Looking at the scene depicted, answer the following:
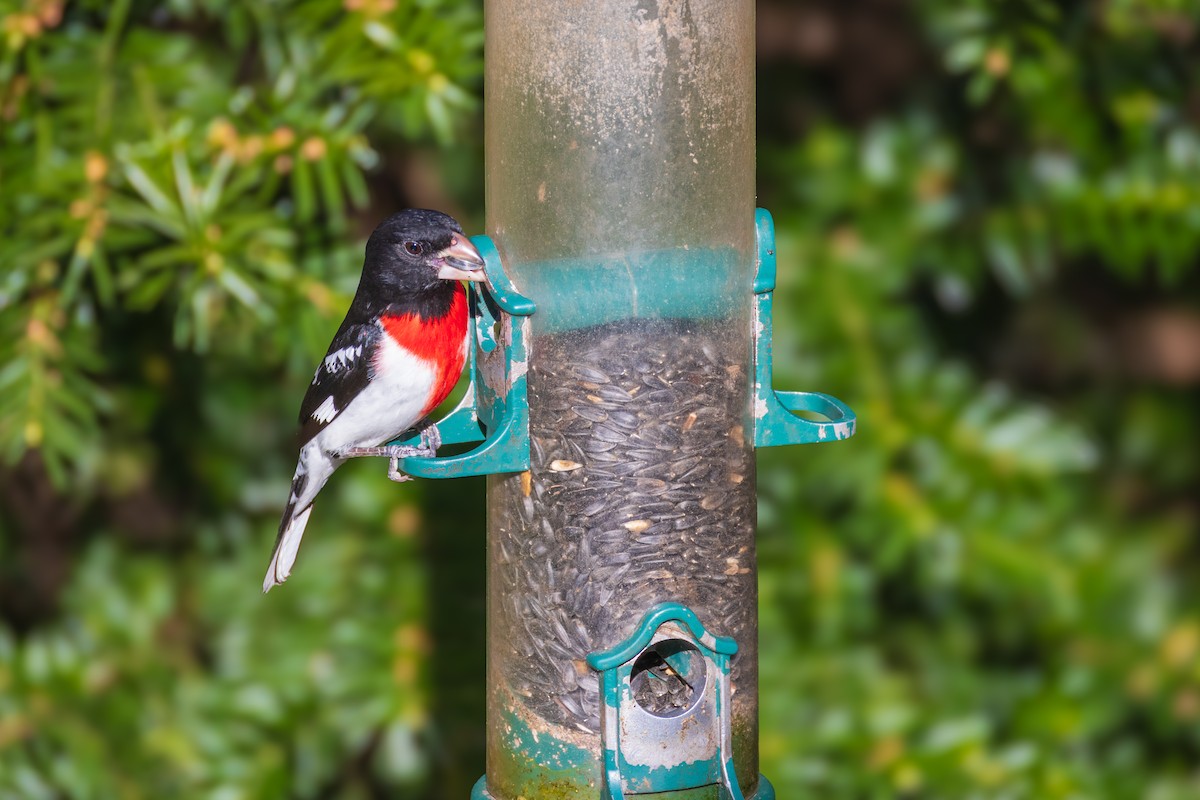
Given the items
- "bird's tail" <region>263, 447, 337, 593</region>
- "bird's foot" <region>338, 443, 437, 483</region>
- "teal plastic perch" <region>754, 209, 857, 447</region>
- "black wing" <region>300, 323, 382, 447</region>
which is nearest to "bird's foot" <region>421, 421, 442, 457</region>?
"bird's foot" <region>338, 443, 437, 483</region>

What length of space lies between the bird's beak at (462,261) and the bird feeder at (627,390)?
3 cm

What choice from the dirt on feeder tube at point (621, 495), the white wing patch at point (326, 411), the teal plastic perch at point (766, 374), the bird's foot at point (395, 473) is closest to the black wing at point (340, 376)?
the white wing patch at point (326, 411)

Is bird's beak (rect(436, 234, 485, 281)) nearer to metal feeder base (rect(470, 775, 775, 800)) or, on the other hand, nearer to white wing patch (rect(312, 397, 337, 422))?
white wing patch (rect(312, 397, 337, 422))

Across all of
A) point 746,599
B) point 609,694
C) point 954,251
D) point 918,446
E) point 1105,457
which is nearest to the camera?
point 609,694

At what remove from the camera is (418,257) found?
8.50 ft

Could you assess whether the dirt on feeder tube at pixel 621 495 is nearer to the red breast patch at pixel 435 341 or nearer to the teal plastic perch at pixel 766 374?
the teal plastic perch at pixel 766 374

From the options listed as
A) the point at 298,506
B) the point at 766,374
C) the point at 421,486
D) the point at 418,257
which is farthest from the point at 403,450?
the point at 421,486

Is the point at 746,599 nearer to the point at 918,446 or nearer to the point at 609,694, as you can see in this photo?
the point at 609,694

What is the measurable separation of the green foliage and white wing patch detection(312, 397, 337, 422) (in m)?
0.39

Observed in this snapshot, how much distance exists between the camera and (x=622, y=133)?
2.49m

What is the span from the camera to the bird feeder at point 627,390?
2.49 m

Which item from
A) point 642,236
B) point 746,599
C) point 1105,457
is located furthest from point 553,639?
point 1105,457

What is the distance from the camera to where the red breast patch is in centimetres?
262

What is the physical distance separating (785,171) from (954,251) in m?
0.44
